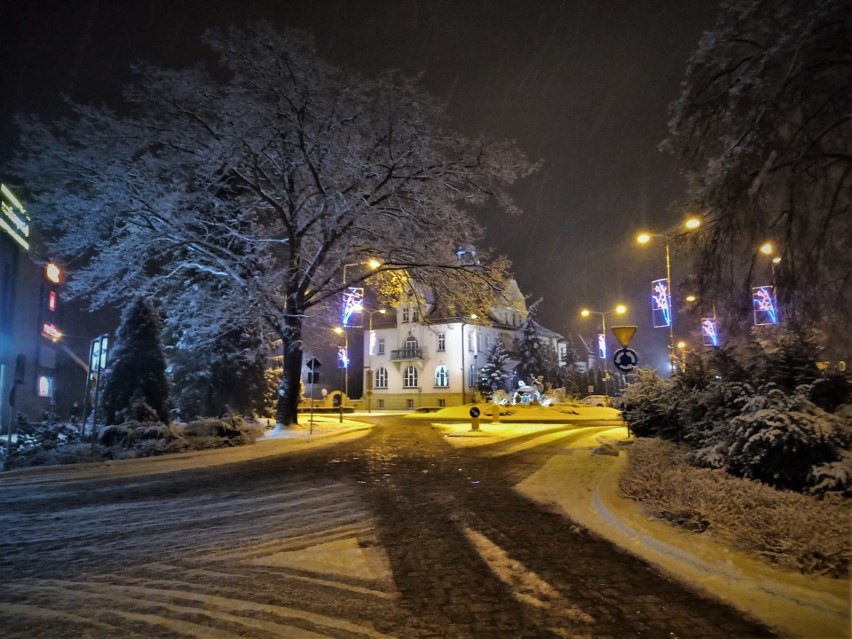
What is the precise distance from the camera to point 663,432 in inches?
600

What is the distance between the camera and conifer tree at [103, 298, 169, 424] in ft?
60.7

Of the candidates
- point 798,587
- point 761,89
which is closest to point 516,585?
point 798,587

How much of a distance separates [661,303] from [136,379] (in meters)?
21.0

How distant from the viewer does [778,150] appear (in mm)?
9578

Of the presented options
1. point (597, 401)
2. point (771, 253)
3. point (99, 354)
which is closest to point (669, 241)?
point (771, 253)

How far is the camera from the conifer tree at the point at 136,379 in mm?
18516

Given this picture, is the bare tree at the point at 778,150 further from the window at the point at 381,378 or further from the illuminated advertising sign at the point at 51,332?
the window at the point at 381,378

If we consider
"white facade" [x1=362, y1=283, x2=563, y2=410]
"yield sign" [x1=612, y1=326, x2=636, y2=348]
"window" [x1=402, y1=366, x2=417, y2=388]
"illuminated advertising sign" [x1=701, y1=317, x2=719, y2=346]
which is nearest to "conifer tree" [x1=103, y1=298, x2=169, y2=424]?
"yield sign" [x1=612, y1=326, x2=636, y2=348]

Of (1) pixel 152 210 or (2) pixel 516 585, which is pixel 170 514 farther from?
(1) pixel 152 210

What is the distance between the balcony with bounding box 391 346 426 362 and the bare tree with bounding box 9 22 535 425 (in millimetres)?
34461

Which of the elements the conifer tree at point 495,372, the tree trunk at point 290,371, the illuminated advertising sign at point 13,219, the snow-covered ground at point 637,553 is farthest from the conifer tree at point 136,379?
the conifer tree at point 495,372

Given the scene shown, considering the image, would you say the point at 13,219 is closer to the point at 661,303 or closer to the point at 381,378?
the point at 661,303

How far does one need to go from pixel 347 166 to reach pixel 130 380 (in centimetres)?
1013

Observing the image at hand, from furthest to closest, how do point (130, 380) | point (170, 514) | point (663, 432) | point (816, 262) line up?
point (130, 380) < point (663, 432) < point (816, 262) < point (170, 514)
